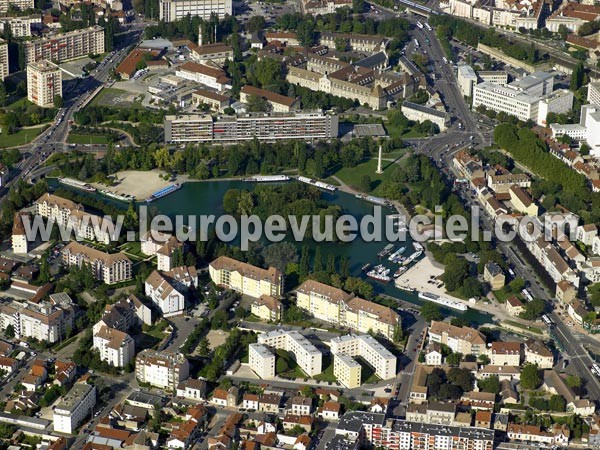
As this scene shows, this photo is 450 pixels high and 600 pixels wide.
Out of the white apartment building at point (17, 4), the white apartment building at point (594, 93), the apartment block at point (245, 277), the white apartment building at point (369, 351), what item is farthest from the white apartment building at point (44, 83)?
the white apartment building at point (369, 351)

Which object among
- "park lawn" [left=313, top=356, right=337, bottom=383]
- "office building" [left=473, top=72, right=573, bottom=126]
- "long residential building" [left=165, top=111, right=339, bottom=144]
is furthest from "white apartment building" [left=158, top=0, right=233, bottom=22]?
"park lawn" [left=313, top=356, right=337, bottom=383]

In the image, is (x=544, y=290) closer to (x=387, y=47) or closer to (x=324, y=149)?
(x=324, y=149)

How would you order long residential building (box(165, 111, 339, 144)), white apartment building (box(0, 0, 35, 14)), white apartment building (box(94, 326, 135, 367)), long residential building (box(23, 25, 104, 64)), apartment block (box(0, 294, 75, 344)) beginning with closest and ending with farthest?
1. white apartment building (box(94, 326, 135, 367))
2. apartment block (box(0, 294, 75, 344))
3. long residential building (box(165, 111, 339, 144))
4. long residential building (box(23, 25, 104, 64))
5. white apartment building (box(0, 0, 35, 14))

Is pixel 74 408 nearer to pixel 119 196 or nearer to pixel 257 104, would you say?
pixel 119 196

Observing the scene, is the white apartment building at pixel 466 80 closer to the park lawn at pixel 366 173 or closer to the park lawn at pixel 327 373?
the park lawn at pixel 366 173

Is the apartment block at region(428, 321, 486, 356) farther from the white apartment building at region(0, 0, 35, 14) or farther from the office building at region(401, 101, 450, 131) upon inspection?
the white apartment building at region(0, 0, 35, 14)

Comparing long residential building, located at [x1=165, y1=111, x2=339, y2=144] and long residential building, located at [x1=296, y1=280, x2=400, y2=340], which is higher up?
long residential building, located at [x1=165, y1=111, x2=339, y2=144]

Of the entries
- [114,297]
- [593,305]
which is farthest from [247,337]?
[593,305]

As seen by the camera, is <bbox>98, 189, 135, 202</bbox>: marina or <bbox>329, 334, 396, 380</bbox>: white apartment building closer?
<bbox>329, 334, 396, 380</bbox>: white apartment building
